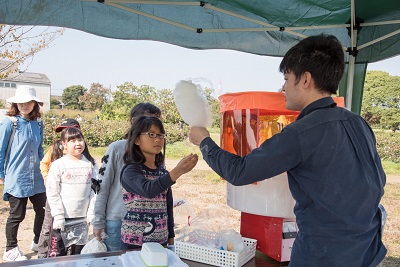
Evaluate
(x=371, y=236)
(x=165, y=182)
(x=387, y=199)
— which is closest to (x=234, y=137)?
(x=165, y=182)

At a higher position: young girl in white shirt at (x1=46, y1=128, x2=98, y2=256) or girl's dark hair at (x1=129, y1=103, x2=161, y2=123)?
girl's dark hair at (x1=129, y1=103, x2=161, y2=123)

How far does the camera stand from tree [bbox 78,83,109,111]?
9477mm

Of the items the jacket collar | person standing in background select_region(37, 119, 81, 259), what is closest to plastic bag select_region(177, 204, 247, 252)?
the jacket collar

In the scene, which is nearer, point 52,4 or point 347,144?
point 347,144

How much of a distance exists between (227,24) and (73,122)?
1414 millimetres

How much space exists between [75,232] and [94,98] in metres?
7.15

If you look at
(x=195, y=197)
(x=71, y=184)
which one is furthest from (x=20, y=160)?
(x=195, y=197)

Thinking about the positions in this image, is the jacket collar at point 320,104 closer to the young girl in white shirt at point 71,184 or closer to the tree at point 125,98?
the young girl in white shirt at point 71,184

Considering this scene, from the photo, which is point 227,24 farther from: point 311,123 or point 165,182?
point 311,123

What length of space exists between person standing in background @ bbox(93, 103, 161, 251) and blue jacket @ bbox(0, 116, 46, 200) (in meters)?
1.52

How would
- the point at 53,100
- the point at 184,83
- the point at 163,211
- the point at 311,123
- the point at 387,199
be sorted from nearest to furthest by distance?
the point at 311,123
the point at 184,83
the point at 163,211
the point at 387,199
the point at 53,100

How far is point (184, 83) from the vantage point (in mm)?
1274

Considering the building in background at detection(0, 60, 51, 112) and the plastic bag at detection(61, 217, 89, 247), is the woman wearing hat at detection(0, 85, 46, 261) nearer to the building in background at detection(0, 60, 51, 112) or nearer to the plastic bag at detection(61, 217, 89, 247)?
the plastic bag at detection(61, 217, 89, 247)

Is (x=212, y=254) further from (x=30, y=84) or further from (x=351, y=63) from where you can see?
(x=30, y=84)
